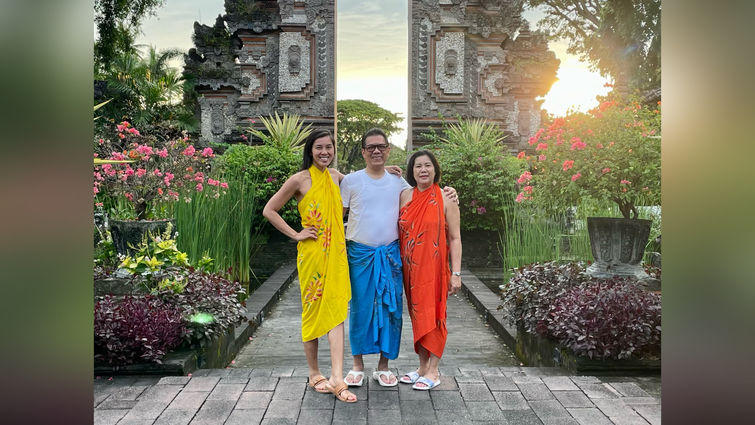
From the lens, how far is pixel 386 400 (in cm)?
288

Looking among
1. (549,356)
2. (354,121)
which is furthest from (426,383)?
(354,121)

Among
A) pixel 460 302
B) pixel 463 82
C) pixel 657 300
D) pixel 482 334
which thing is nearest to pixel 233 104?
pixel 463 82

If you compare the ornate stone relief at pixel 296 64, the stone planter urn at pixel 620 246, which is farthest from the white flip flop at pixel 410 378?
the ornate stone relief at pixel 296 64

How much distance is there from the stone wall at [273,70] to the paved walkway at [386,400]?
1121cm

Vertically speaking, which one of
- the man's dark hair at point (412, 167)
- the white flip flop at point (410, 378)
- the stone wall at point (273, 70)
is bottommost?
the white flip flop at point (410, 378)

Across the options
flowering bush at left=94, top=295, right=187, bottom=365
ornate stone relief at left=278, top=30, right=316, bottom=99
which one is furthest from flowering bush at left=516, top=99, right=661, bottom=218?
ornate stone relief at left=278, top=30, right=316, bottom=99

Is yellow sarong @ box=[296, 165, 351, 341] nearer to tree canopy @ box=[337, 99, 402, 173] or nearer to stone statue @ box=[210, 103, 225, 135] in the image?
stone statue @ box=[210, 103, 225, 135]

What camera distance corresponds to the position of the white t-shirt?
3.07m

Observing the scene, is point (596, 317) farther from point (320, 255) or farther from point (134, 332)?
point (134, 332)

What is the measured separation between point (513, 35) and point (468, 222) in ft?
23.6

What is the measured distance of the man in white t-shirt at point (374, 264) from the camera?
305 centimetres

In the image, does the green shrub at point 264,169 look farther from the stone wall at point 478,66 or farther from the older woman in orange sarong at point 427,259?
the older woman in orange sarong at point 427,259

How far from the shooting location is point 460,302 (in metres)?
6.29
